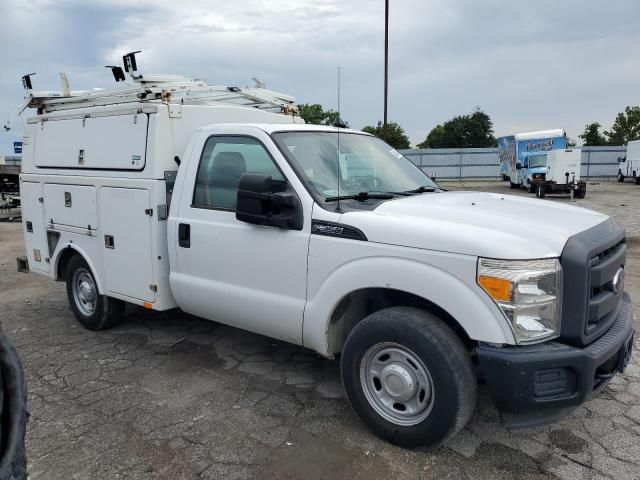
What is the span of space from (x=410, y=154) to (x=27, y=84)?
29666mm

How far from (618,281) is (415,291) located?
4.35 feet

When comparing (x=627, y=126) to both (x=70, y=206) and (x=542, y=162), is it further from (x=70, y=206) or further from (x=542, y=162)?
(x=70, y=206)

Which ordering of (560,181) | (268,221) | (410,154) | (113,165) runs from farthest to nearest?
(410,154)
(560,181)
(113,165)
(268,221)

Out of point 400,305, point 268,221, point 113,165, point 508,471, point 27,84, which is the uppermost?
point 27,84

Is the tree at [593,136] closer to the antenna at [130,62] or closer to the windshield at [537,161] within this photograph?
the windshield at [537,161]

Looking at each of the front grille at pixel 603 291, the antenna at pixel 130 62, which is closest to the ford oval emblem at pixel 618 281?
the front grille at pixel 603 291

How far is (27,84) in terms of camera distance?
6.04m

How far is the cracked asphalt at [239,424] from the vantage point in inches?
124

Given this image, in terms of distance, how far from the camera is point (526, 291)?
9.29 ft

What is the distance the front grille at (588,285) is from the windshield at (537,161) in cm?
2460

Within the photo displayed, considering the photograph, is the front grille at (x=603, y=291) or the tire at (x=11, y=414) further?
the front grille at (x=603, y=291)

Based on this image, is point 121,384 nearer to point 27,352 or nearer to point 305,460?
point 27,352

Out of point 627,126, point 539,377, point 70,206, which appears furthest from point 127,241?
point 627,126

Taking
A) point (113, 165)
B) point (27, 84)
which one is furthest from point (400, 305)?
point (27, 84)
